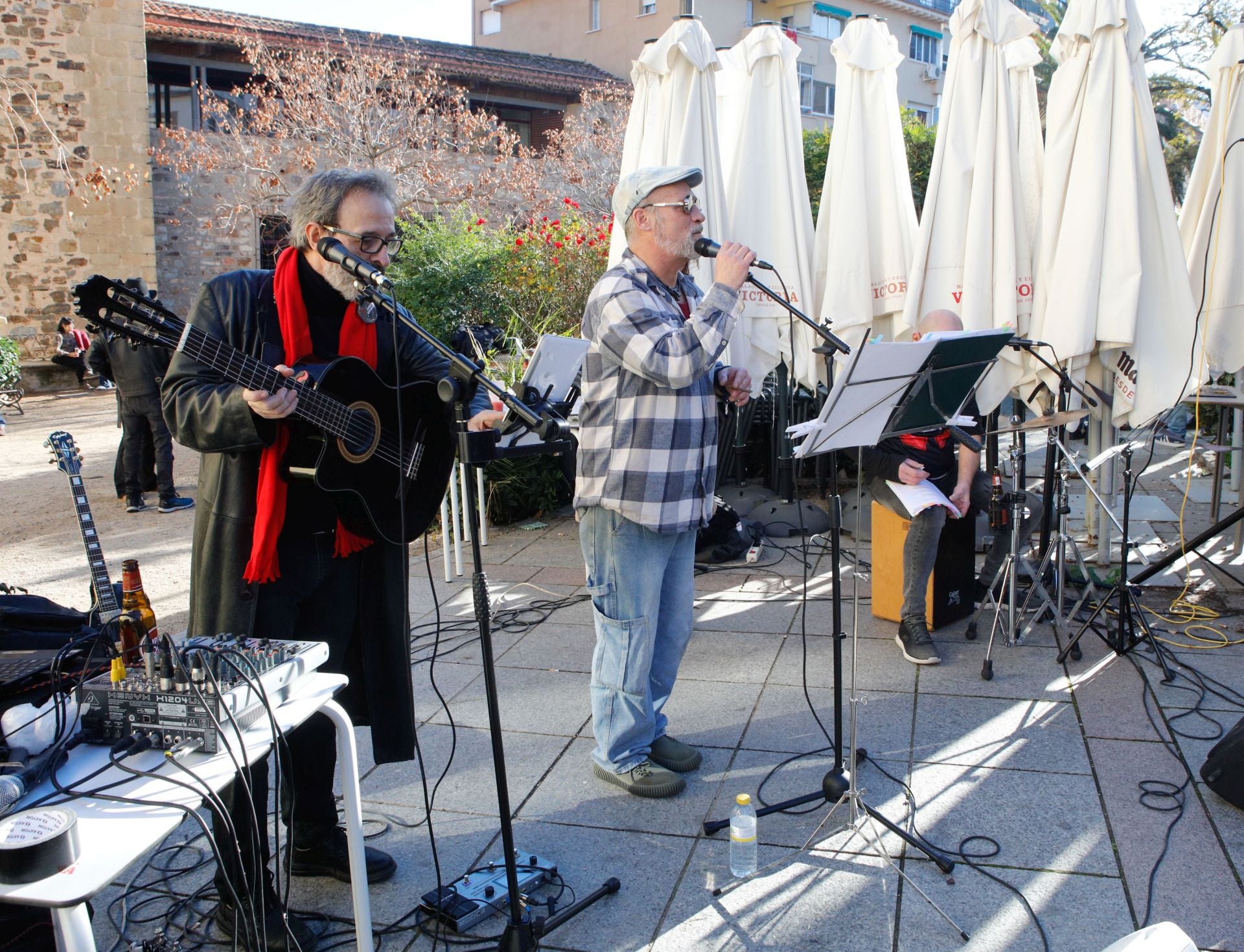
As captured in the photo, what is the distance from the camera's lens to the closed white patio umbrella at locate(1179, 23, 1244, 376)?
5176 millimetres

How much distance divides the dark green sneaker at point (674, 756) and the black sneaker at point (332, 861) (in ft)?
3.30

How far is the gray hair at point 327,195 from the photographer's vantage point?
8.21 ft

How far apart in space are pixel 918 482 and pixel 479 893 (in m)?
2.89

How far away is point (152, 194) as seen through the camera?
1980cm

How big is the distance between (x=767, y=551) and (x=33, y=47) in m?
18.1

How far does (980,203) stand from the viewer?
535cm

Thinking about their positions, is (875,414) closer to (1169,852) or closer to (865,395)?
(865,395)

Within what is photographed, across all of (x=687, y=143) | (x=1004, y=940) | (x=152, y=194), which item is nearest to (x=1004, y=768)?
(x=1004, y=940)

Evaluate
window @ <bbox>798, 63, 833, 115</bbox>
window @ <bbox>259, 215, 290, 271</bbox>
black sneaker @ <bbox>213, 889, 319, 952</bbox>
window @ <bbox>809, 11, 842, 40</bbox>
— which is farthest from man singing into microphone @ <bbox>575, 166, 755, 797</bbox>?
window @ <bbox>809, 11, 842, 40</bbox>

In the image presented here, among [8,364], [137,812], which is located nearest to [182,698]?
[137,812]

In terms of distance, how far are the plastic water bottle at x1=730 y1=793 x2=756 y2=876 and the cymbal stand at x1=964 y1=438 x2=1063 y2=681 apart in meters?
1.98

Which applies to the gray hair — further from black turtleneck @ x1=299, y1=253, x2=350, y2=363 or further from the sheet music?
the sheet music

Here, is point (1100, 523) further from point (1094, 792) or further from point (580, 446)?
point (580, 446)

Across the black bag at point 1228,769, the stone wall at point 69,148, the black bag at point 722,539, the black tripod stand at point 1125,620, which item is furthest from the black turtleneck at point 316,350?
the stone wall at point 69,148
